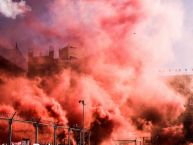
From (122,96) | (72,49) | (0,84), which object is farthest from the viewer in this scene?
(122,96)

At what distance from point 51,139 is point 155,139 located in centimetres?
3243

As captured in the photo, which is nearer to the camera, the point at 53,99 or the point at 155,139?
the point at 53,99

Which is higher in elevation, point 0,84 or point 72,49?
point 72,49

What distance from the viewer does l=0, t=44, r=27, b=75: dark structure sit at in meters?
90.4

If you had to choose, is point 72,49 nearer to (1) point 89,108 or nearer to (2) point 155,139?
(1) point 89,108

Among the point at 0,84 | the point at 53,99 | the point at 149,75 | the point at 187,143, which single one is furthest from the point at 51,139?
the point at 187,143

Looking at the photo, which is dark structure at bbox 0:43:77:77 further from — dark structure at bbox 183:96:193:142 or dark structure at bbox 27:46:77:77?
dark structure at bbox 183:96:193:142

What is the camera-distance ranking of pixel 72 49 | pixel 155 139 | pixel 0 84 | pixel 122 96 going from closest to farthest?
pixel 0 84 → pixel 72 49 → pixel 122 96 → pixel 155 139

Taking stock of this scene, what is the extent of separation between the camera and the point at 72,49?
313 ft

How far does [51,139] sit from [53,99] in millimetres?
8704

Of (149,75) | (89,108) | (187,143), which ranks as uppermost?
(149,75)

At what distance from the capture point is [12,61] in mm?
91375

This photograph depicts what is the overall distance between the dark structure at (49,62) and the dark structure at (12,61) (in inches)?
83.6

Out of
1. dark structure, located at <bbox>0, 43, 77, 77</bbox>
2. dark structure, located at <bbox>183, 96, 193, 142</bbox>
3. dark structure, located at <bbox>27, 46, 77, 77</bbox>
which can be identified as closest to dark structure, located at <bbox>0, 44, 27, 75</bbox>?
dark structure, located at <bbox>0, 43, 77, 77</bbox>
